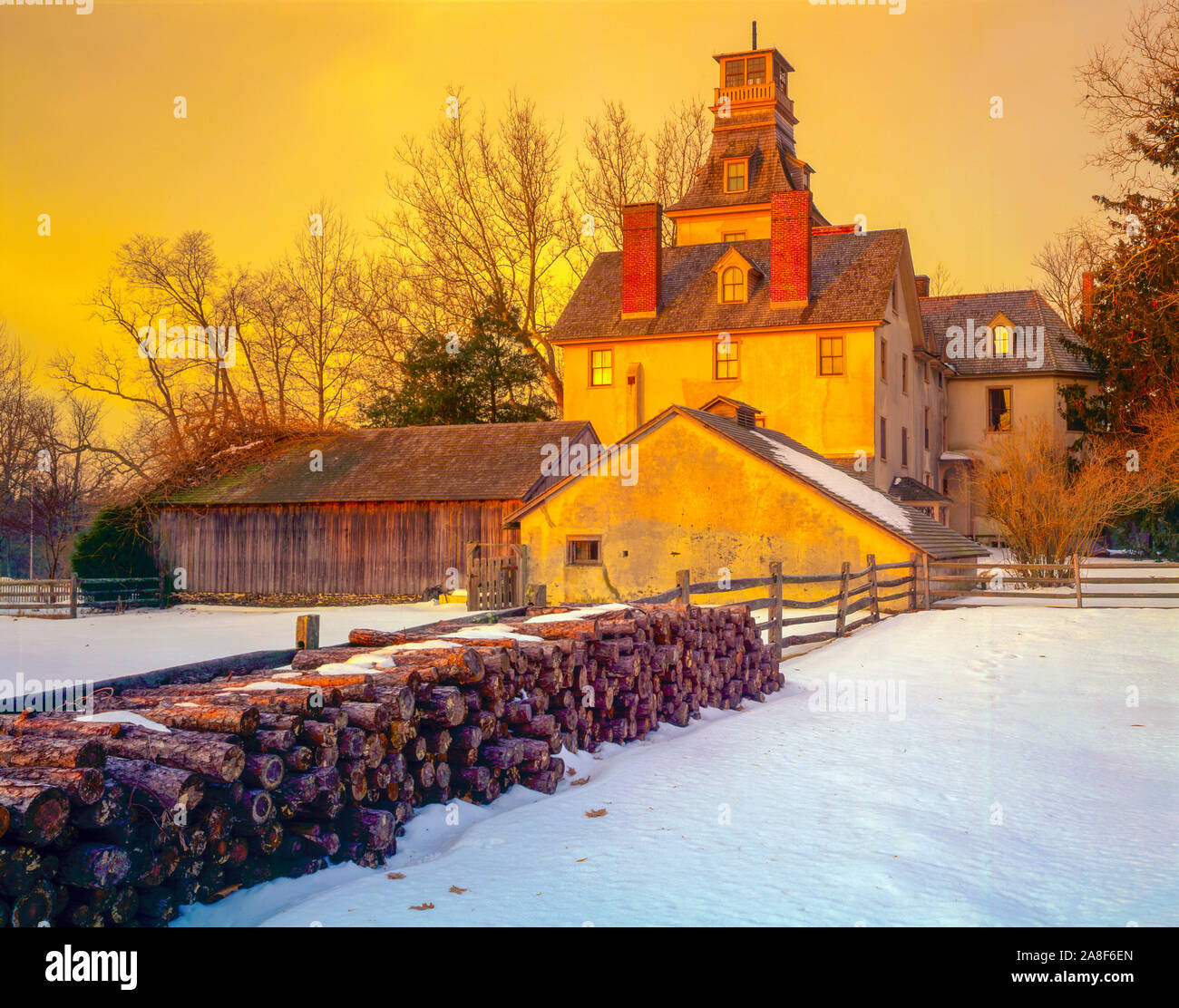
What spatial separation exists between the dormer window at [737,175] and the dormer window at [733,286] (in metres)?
9.51

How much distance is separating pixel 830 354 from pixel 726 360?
354 centimetres

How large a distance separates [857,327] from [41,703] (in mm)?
31888

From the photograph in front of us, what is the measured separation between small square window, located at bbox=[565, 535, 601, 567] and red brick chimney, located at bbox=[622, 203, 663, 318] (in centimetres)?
1363

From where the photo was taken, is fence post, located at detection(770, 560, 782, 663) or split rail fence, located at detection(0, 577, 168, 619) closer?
fence post, located at detection(770, 560, 782, 663)

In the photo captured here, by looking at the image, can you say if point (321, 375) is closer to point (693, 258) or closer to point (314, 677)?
point (693, 258)

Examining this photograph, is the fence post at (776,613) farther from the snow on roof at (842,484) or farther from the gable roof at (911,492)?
the gable roof at (911,492)

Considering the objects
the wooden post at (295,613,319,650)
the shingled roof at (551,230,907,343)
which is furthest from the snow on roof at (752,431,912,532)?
the wooden post at (295,613,319,650)

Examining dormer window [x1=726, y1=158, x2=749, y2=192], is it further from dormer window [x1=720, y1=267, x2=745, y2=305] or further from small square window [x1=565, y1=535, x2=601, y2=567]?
small square window [x1=565, y1=535, x2=601, y2=567]

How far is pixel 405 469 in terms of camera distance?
32875mm

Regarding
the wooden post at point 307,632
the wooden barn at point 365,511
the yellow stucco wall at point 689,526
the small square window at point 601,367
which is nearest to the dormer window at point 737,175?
the small square window at point 601,367

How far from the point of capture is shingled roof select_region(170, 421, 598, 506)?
3120cm

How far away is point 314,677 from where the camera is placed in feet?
23.9

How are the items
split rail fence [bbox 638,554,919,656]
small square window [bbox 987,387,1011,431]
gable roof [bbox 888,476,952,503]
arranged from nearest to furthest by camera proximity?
split rail fence [bbox 638,554,919,656] < gable roof [bbox 888,476,952,503] < small square window [bbox 987,387,1011,431]
